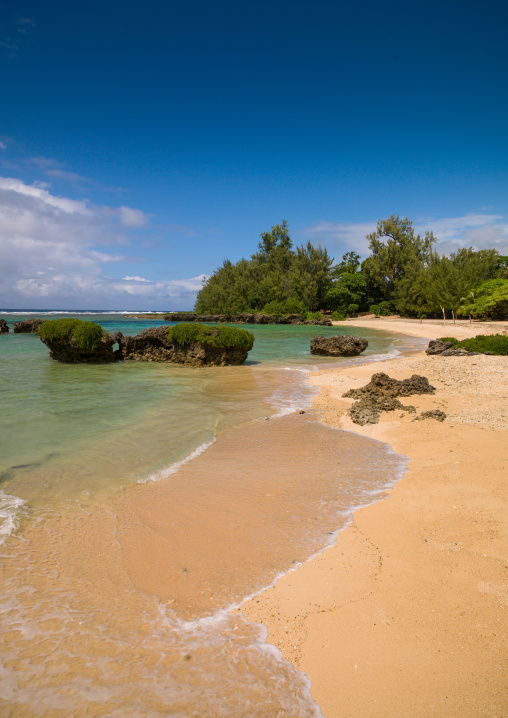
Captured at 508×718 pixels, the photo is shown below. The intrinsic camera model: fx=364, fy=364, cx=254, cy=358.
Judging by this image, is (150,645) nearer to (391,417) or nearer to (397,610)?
(397,610)

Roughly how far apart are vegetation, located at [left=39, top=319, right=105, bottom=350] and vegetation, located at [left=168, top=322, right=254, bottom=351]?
3253mm

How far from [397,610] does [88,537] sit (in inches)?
107

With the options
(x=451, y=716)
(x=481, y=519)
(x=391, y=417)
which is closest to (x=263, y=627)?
(x=451, y=716)

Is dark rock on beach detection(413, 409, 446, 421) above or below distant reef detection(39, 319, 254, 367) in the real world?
below

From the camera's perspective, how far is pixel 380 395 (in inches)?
342

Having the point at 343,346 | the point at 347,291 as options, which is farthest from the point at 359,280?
the point at 343,346

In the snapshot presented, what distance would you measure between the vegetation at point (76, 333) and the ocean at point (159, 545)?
836cm

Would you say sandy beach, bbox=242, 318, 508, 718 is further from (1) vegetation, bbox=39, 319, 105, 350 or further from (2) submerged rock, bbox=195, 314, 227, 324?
(2) submerged rock, bbox=195, 314, 227, 324

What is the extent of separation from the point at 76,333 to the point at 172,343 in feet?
13.5

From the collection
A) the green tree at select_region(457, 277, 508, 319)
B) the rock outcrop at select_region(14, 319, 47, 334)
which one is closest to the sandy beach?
the green tree at select_region(457, 277, 508, 319)

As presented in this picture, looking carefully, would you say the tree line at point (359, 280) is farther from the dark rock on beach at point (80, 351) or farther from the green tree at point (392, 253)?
→ the dark rock on beach at point (80, 351)

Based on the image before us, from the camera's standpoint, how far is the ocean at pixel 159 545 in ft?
6.64

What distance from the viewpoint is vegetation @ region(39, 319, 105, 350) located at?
52.1 feet

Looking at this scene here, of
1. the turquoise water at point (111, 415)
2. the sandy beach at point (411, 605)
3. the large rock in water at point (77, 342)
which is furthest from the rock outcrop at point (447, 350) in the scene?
the large rock in water at point (77, 342)
